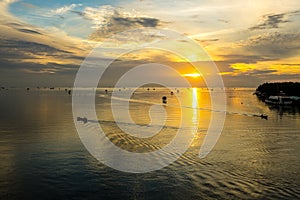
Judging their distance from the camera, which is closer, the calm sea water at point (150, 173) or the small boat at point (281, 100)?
the calm sea water at point (150, 173)

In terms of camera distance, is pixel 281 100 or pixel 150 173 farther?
pixel 281 100

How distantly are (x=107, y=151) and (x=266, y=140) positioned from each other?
23.9 m

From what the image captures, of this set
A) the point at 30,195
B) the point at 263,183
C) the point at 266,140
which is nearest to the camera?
the point at 30,195

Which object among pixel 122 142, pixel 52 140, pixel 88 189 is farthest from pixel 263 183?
pixel 52 140

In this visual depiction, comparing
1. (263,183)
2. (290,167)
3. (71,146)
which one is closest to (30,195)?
(71,146)

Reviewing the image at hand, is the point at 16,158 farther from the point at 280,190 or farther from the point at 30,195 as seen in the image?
the point at 280,190

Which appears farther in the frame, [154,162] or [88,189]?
[154,162]

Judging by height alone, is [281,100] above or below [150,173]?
above

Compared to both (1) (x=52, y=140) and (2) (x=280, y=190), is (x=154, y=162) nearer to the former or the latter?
(2) (x=280, y=190)

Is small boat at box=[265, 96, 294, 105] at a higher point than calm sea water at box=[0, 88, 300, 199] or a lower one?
higher

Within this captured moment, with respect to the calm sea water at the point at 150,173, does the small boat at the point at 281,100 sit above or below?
above

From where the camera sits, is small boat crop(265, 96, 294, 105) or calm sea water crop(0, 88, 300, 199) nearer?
calm sea water crop(0, 88, 300, 199)

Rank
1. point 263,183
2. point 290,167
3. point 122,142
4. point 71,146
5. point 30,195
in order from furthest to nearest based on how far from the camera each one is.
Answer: point 122,142, point 71,146, point 290,167, point 263,183, point 30,195

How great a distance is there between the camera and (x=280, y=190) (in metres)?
22.6
